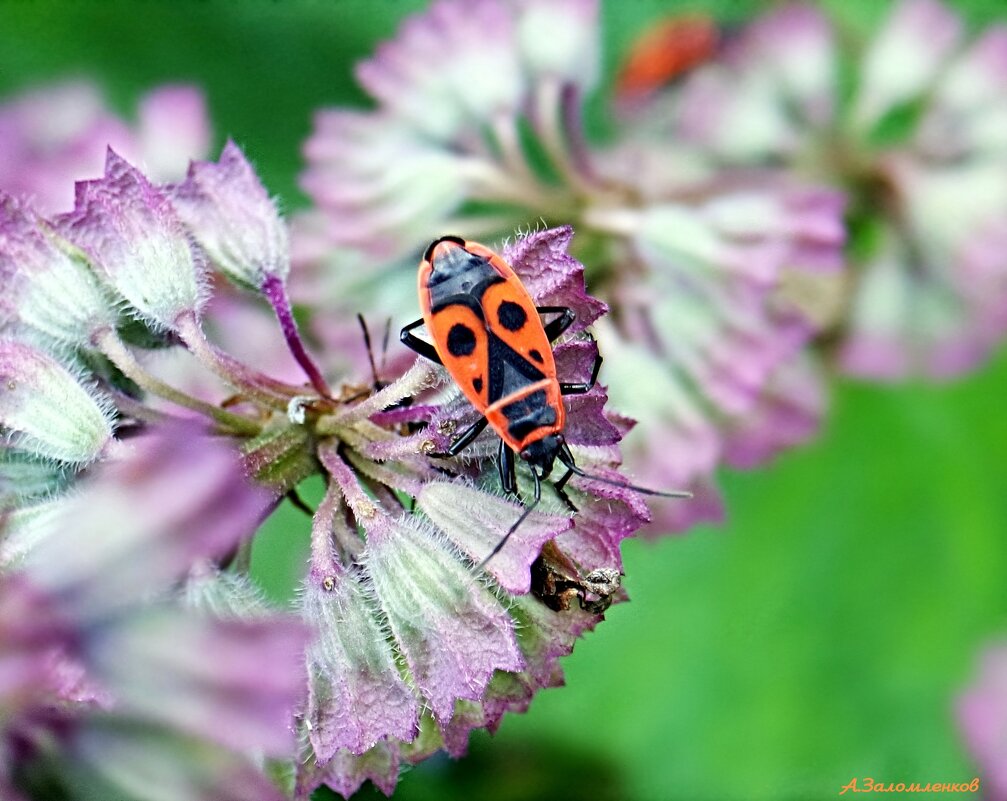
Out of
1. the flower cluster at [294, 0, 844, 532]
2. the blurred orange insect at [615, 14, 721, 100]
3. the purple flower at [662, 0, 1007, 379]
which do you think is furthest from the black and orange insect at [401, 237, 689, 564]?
the blurred orange insect at [615, 14, 721, 100]

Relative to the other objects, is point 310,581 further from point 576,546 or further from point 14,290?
point 14,290

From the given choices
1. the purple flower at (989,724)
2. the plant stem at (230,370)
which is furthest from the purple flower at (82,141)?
the purple flower at (989,724)

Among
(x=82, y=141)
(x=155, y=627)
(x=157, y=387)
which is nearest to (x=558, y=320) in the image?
(x=157, y=387)

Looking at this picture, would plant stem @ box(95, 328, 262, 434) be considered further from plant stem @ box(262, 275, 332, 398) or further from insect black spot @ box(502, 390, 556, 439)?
insect black spot @ box(502, 390, 556, 439)

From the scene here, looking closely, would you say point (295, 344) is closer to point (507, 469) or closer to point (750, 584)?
point (507, 469)

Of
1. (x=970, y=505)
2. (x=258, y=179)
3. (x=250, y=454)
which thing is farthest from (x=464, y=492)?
(x=970, y=505)
